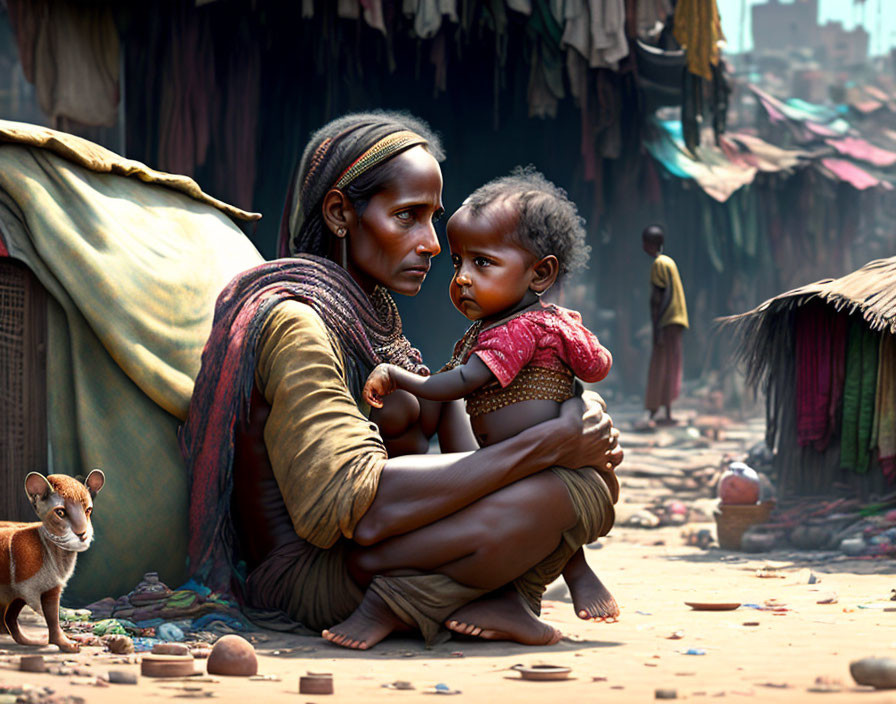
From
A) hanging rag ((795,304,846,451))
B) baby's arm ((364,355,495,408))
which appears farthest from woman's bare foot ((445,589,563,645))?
hanging rag ((795,304,846,451))

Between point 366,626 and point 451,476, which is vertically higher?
point 451,476

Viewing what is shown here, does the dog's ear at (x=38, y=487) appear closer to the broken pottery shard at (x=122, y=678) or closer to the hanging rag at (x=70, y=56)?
the broken pottery shard at (x=122, y=678)

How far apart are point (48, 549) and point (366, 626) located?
868mm

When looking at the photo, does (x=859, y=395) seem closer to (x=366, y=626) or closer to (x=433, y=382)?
(x=433, y=382)

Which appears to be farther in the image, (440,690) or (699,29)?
(699,29)

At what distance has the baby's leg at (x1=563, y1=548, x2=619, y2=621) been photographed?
358 cm

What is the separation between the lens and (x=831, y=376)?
7711mm

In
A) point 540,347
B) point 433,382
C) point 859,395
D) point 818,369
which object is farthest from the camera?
point 818,369

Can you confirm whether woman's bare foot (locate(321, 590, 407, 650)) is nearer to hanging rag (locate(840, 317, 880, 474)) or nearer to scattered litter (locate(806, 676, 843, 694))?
scattered litter (locate(806, 676, 843, 694))

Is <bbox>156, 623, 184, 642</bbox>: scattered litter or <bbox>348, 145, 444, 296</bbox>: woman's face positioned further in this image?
<bbox>348, 145, 444, 296</bbox>: woman's face

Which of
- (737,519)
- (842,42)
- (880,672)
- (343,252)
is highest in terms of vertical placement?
(842,42)

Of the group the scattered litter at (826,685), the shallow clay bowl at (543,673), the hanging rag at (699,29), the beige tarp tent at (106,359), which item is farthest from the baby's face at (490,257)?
the hanging rag at (699,29)

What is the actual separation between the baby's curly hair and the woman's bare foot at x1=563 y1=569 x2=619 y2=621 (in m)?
0.96

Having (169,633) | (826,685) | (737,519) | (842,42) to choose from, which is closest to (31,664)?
(169,633)
